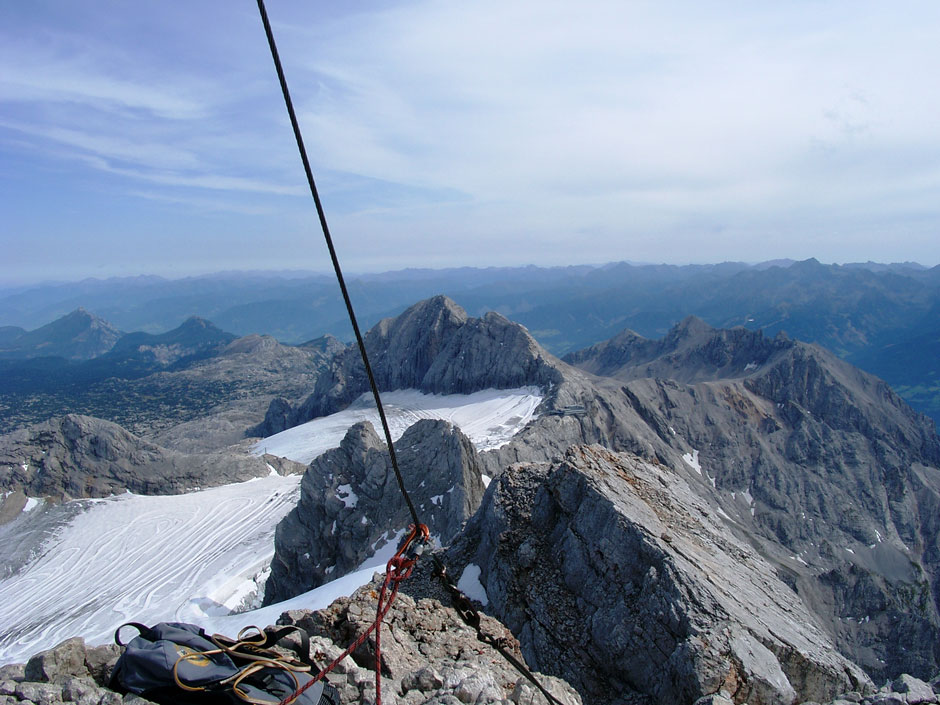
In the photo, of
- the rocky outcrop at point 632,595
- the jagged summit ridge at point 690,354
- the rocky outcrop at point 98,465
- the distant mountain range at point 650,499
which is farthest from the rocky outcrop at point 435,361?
the jagged summit ridge at point 690,354

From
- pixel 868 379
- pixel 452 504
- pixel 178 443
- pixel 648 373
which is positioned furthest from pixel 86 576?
pixel 868 379

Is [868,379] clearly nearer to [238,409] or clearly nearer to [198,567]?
[198,567]

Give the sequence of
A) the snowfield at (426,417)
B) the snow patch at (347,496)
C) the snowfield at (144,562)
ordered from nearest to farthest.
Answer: the snowfield at (144,562)
the snow patch at (347,496)
the snowfield at (426,417)

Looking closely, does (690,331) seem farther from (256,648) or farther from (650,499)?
(256,648)

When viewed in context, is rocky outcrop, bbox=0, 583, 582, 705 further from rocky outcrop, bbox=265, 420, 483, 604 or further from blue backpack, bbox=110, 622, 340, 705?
rocky outcrop, bbox=265, 420, 483, 604

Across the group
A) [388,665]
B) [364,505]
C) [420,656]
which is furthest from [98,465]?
[388,665]

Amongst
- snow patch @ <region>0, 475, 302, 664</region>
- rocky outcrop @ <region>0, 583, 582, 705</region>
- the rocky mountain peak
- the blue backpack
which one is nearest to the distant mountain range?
the rocky mountain peak

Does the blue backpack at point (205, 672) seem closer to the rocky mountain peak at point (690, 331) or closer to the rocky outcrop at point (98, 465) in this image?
the rocky outcrop at point (98, 465)

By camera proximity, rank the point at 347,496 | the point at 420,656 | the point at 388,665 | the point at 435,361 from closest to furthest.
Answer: the point at 388,665 → the point at 420,656 → the point at 347,496 → the point at 435,361
